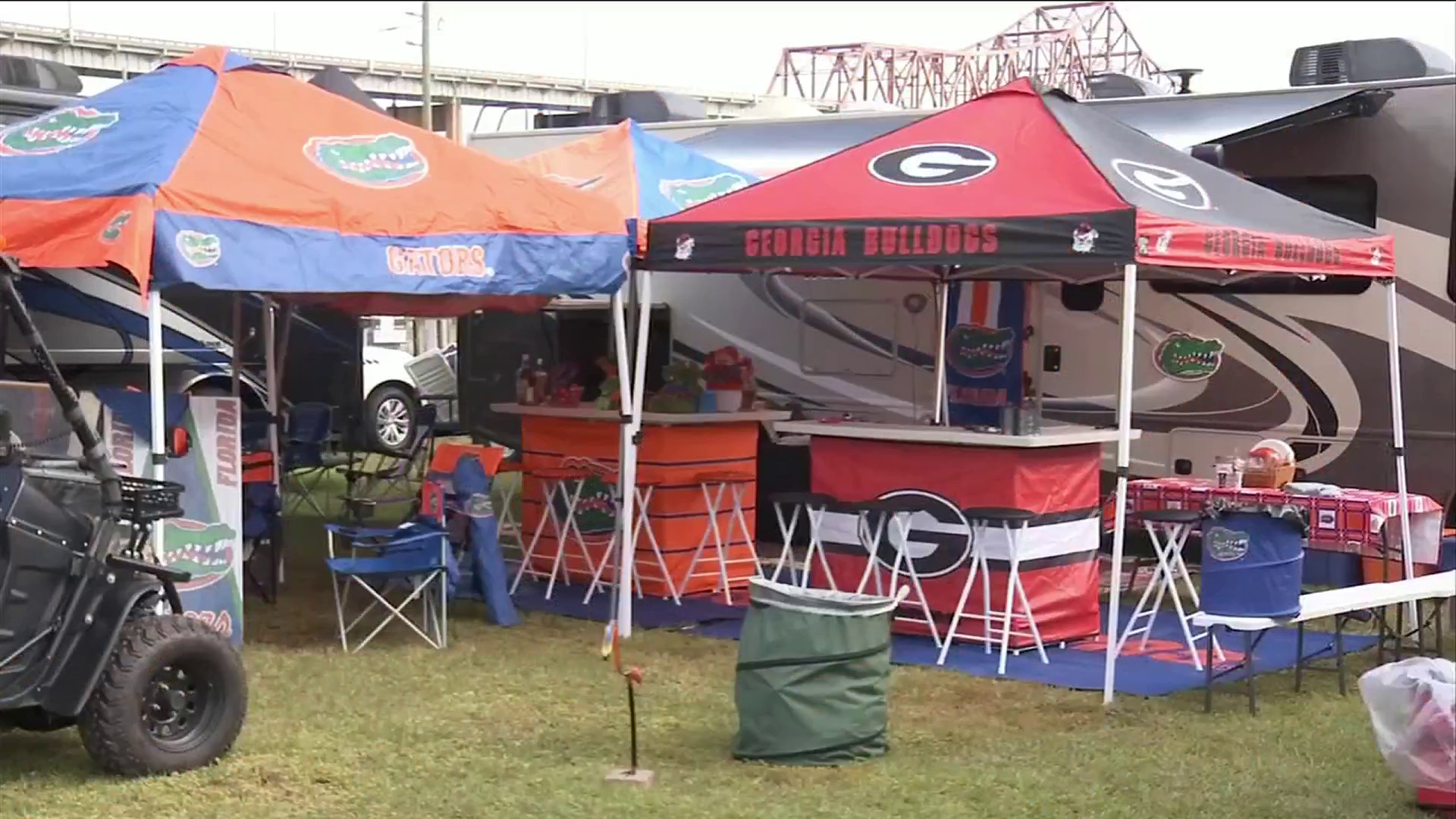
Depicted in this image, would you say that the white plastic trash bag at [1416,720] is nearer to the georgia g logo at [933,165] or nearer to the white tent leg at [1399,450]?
the white tent leg at [1399,450]

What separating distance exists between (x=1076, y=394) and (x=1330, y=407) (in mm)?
1432

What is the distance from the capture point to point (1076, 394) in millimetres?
10391

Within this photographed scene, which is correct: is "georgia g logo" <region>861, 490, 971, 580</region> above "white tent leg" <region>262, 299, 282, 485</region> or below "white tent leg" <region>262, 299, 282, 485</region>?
below

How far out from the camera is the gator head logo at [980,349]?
9898 mm

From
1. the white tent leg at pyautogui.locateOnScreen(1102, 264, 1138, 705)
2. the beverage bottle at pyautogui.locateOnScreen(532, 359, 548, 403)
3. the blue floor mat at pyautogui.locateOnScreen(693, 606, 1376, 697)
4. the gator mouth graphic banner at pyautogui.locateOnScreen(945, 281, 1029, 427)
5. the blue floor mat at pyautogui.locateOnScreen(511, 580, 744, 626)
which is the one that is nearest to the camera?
the white tent leg at pyautogui.locateOnScreen(1102, 264, 1138, 705)

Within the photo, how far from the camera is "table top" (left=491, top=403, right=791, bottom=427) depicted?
928cm

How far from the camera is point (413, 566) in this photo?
793 cm

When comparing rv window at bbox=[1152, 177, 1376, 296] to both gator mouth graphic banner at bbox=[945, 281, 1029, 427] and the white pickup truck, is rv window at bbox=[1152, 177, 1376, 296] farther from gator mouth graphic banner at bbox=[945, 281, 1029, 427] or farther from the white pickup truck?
the white pickup truck

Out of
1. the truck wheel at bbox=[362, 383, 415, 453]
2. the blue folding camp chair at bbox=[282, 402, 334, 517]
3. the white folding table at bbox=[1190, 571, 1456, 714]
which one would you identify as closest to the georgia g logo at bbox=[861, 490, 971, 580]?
the white folding table at bbox=[1190, 571, 1456, 714]

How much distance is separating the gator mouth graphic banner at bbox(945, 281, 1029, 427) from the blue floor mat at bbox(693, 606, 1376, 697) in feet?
5.72

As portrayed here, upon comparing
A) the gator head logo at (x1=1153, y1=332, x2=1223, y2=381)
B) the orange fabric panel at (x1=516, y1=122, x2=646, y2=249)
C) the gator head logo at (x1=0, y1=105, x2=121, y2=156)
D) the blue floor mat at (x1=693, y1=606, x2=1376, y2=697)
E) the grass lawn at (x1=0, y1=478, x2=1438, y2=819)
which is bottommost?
the grass lawn at (x1=0, y1=478, x2=1438, y2=819)

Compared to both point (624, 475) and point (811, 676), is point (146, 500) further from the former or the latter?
point (624, 475)

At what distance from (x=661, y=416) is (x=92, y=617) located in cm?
415

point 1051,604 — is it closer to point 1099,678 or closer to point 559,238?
point 1099,678
